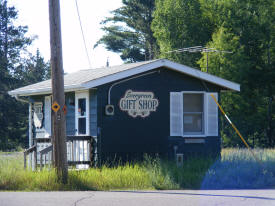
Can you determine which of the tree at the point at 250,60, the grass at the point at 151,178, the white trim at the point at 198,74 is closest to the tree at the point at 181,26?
the tree at the point at 250,60

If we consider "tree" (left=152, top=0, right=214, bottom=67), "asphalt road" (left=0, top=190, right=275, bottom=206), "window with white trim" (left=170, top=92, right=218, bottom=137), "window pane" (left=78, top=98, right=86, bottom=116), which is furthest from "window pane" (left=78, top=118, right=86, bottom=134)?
"tree" (left=152, top=0, right=214, bottom=67)

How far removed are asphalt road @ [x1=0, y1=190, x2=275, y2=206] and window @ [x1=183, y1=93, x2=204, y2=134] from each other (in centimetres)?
536

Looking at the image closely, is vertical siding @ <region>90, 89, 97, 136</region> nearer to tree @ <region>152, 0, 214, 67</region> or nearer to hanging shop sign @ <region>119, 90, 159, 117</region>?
hanging shop sign @ <region>119, 90, 159, 117</region>

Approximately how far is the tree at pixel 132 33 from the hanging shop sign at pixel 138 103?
3080 cm

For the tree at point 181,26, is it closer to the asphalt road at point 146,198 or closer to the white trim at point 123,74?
the white trim at point 123,74

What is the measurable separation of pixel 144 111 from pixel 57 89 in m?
4.45

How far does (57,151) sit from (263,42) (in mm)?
27282

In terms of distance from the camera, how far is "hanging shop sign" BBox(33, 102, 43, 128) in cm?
2020

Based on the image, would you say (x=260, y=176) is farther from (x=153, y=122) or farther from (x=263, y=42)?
(x=263, y=42)

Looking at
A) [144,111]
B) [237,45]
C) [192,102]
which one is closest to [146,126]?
[144,111]

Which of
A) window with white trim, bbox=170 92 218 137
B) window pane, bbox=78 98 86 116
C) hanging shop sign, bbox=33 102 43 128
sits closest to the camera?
window pane, bbox=78 98 86 116

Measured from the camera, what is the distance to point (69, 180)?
44.5 ft

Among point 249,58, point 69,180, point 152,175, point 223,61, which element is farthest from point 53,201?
point 249,58

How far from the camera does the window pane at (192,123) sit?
59.5ft
